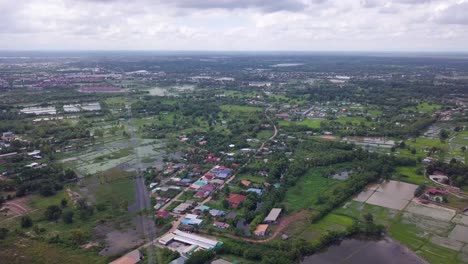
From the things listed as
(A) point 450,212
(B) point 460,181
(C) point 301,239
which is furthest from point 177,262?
(B) point 460,181

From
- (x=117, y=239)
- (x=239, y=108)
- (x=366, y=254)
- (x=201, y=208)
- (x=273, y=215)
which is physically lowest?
(x=366, y=254)

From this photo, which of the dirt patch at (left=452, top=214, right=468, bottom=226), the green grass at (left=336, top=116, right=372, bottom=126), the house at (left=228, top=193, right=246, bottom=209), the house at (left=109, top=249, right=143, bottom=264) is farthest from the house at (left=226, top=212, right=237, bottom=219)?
the green grass at (left=336, top=116, right=372, bottom=126)

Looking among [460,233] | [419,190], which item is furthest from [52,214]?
[419,190]

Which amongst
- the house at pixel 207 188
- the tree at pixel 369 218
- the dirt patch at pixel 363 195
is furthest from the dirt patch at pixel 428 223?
the house at pixel 207 188

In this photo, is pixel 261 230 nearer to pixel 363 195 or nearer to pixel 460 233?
pixel 363 195

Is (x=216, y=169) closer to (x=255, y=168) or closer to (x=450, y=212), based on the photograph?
(x=255, y=168)

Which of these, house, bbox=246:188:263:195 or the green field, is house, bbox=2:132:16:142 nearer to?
house, bbox=246:188:263:195
